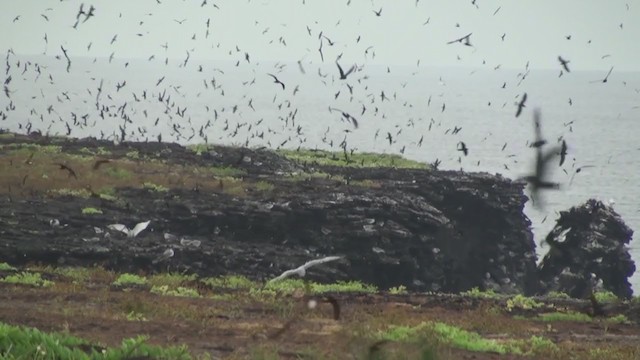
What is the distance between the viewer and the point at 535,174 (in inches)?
413

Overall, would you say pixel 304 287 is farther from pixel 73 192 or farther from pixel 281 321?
pixel 73 192

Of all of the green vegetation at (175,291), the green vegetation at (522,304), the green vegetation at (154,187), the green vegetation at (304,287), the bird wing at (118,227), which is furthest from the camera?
the green vegetation at (154,187)

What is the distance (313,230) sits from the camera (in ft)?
142

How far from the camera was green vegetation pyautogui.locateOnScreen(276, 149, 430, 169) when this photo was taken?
69081 millimetres

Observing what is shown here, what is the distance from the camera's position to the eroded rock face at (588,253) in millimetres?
57000

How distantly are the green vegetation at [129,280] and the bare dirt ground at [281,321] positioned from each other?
0.66 m

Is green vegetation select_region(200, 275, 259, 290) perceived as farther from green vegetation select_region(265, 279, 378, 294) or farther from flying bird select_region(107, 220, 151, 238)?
flying bird select_region(107, 220, 151, 238)

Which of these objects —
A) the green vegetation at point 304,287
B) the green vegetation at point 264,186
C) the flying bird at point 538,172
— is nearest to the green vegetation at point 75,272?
the green vegetation at point 304,287

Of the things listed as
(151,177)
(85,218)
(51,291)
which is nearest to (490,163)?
(151,177)

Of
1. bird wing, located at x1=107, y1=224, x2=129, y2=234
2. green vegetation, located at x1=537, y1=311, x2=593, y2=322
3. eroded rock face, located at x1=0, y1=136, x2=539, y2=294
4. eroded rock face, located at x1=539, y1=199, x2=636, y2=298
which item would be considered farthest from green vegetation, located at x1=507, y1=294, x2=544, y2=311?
eroded rock face, located at x1=539, y1=199, x2=636, y2=298

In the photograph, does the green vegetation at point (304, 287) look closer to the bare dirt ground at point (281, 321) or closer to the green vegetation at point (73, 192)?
the bare dirt ground at point (281, 321)

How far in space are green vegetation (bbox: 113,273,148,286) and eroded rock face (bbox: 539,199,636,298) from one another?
113ft

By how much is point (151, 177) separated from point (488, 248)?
24370 millimetres

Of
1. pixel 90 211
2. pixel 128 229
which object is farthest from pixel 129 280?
pixel 90 211
